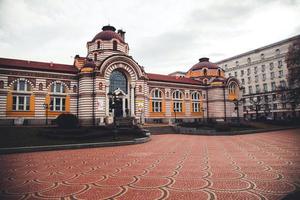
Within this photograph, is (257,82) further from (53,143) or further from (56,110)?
(53,143)

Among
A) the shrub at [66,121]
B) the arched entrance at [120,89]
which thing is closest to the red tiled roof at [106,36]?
the arched entrance at [120,89]

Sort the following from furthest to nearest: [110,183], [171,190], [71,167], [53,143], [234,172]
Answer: [53,143]
[71,167]
[234,172]
[110,183]
[171,190]

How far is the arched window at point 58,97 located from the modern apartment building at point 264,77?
47294mm

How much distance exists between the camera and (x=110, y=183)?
7.29 m

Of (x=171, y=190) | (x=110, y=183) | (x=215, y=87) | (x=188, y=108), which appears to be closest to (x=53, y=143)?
(x=110, y=183)

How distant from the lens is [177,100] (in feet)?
159

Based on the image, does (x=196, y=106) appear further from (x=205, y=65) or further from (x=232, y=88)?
(x=205, y=65)

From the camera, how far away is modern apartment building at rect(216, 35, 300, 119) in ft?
202

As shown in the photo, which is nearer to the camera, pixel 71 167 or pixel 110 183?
pixel 110 183

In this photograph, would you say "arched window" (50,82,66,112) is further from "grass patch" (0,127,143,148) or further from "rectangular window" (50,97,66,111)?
"grass patch" (0,127,143,148)

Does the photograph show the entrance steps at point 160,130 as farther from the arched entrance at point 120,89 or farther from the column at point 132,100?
the arched entrance at point 120,89

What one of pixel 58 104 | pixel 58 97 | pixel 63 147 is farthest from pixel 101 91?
pixel 63 147

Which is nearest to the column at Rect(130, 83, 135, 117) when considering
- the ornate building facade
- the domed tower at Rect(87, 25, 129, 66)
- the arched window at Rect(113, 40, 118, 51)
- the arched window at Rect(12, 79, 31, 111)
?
the ornate building facade

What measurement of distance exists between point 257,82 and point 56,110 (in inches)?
2572
